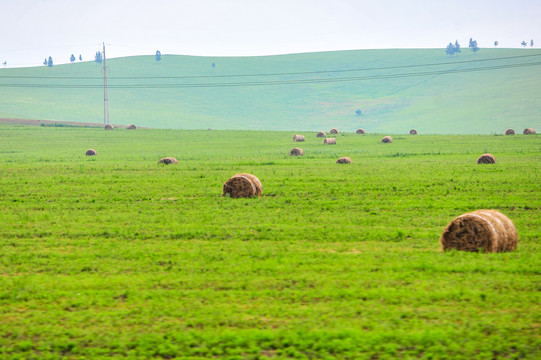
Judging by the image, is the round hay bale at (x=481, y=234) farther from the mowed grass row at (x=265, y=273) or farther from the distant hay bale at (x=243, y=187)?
the distant hay bale at (x=243, y=187)

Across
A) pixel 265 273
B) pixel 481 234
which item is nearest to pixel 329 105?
pixel 481 234

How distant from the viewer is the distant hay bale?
83.6 feet

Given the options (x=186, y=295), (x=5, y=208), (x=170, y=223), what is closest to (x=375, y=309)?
(x=186, y=295)

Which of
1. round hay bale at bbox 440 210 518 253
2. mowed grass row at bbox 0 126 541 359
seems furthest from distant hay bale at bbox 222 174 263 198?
round hay bale at bbox 440 210 518 253

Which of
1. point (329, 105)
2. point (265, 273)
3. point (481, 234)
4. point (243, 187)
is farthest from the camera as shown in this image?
point (329, 105)

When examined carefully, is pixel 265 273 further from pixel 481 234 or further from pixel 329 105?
pixel 329 105

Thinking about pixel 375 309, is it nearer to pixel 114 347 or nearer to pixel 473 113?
pixel 114 347

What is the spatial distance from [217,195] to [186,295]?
14563 mm

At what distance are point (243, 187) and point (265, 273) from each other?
12.2 meters

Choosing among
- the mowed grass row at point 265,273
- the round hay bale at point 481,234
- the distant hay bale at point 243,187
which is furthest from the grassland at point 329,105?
the round hay bale at point 481,234

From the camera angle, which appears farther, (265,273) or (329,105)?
(329,105)

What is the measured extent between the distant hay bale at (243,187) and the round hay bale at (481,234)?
11453 millimetres

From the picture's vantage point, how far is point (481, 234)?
15.0m

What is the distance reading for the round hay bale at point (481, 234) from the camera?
14953 millimetres
